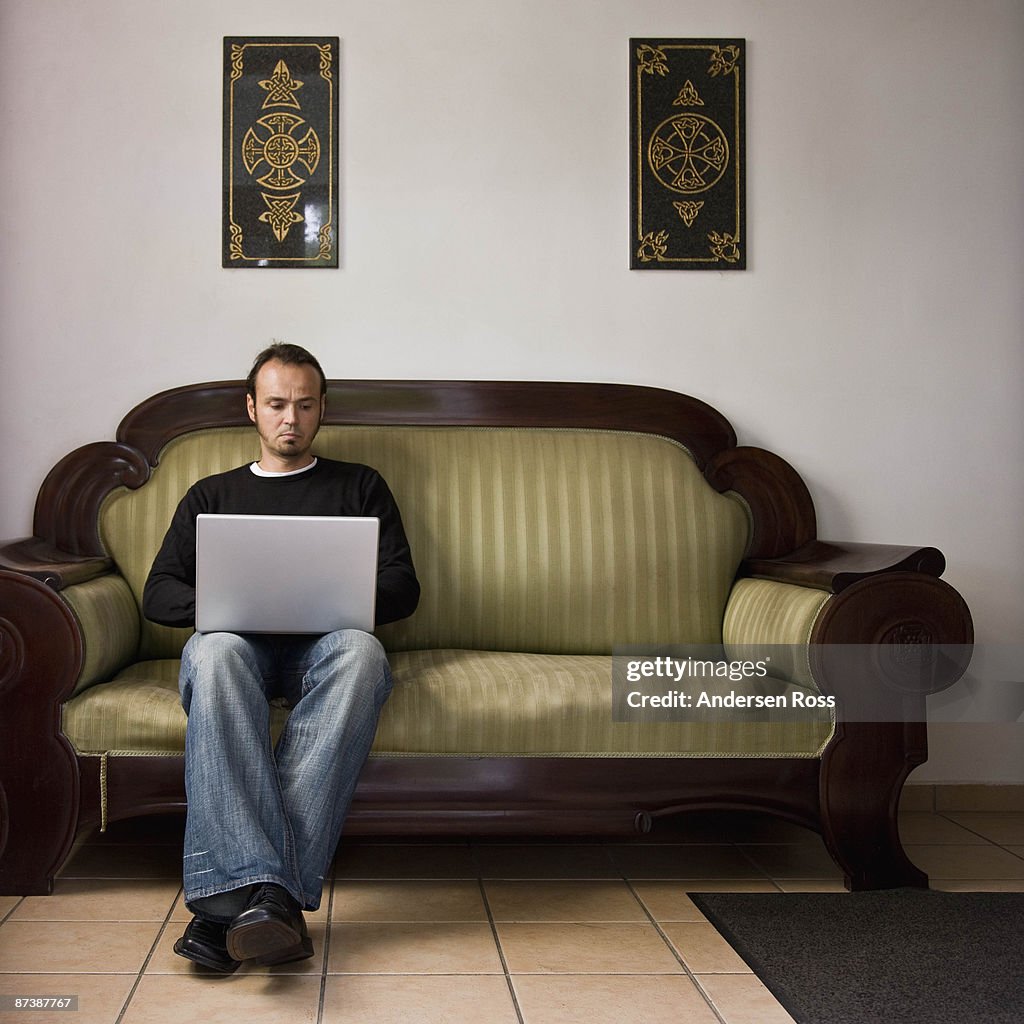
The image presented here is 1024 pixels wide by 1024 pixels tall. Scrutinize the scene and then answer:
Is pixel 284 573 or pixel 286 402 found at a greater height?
pixel 286 402

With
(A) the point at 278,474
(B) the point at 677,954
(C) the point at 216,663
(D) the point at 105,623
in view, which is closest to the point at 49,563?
(D) the point at 105,623

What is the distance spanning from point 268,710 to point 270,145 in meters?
1.64

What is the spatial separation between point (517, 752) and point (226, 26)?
2.06 metres

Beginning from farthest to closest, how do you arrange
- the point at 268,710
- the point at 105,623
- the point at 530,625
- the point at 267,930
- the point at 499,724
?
1. the point at 530,625
2. the point at 105,623
3. the point at 499,724
4. the point at 268,710
5. the point at 267,930

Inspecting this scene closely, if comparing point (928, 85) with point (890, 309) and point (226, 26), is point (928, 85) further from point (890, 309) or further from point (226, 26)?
point (226, 26)

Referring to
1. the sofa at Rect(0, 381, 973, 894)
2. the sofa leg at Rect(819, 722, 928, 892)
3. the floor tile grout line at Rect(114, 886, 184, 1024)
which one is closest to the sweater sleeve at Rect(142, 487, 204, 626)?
the sofa at Rect(0, 381, 973, 894)

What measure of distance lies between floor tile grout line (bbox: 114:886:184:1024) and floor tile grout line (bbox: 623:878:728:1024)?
2.86 ft

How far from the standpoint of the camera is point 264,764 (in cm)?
190

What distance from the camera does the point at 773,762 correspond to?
2.26 m

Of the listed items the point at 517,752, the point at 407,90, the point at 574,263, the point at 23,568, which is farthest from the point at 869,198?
the point at 23,568

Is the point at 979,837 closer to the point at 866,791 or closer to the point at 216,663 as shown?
the point at 866,791

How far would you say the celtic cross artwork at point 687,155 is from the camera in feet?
9.92

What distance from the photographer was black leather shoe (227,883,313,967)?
5.67 feet

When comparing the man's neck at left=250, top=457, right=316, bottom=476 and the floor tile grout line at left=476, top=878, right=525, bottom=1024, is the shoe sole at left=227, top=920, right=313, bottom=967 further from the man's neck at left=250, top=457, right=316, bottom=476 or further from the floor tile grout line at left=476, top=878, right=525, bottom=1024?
the man's neck at left=250, top=457, right=316, bottom=476
